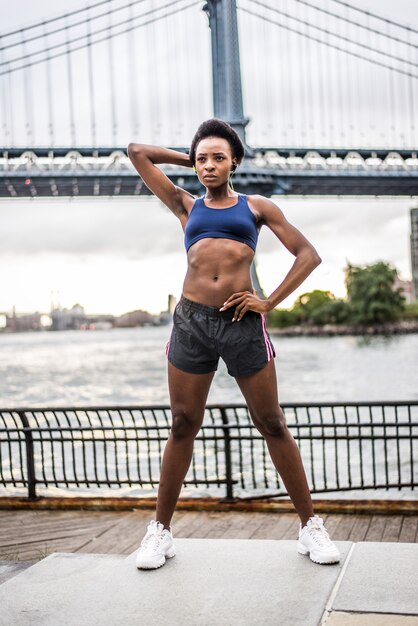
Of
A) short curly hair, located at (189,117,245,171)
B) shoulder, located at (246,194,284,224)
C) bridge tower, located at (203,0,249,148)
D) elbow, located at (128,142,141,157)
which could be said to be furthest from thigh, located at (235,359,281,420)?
bridge tower, located at (203,0,249,148)

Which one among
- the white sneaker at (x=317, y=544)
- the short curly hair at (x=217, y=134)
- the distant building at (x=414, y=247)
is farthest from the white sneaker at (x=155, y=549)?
the distant building at (x=414, y=247)

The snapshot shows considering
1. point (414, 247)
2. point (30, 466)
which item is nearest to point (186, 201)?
point (30, 466)

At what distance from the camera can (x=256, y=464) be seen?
10992mm

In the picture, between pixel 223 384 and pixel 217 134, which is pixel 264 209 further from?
pixel 223 384

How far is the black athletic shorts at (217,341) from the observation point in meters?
2.76

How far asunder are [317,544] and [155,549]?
0.57 meters

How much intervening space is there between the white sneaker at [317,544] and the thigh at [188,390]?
0.56 m

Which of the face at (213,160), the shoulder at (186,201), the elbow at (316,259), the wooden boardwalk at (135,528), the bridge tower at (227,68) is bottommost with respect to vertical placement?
the wooden boardwalk at (135,528)

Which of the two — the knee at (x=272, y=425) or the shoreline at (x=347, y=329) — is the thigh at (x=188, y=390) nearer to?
the knee at (x=272, y=425)

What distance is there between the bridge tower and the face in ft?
111

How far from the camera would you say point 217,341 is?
9.09 feet

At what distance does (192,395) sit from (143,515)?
2.03 m

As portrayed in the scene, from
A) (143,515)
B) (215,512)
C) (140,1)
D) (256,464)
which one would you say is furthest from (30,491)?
(140,1)

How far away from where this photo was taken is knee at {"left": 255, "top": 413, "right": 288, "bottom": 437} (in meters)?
2.82
